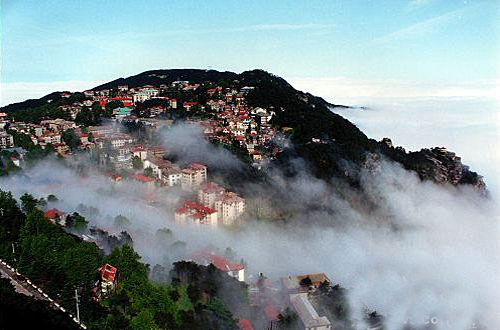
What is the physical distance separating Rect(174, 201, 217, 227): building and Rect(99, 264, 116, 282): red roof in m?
4.71

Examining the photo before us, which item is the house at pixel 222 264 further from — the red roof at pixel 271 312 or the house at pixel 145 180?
the house at pixel 145 180

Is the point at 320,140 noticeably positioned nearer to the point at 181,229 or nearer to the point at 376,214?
the point at 376,214

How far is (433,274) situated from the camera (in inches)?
573

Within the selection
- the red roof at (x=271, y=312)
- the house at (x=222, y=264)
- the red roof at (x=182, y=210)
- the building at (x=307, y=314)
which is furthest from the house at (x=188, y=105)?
the red roof at (x=271, y=312)

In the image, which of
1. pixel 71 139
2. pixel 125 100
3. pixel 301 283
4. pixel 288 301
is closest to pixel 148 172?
pixel 71 139

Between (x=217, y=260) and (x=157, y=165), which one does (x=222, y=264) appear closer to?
(x=217, y=260)

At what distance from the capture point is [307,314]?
737 centimetres

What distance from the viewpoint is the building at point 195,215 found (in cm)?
1110

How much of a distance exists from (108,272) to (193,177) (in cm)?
757

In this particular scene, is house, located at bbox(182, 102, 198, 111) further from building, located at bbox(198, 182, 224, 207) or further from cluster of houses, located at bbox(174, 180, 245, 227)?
building, located at bbox(198, 182, 224, 207)

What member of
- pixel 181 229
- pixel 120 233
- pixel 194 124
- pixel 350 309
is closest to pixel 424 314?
pixel 350 309

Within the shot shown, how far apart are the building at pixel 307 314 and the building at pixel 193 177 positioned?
625cm

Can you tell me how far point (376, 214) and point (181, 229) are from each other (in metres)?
10.2

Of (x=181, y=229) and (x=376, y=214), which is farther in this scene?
(x=376, y=214)
